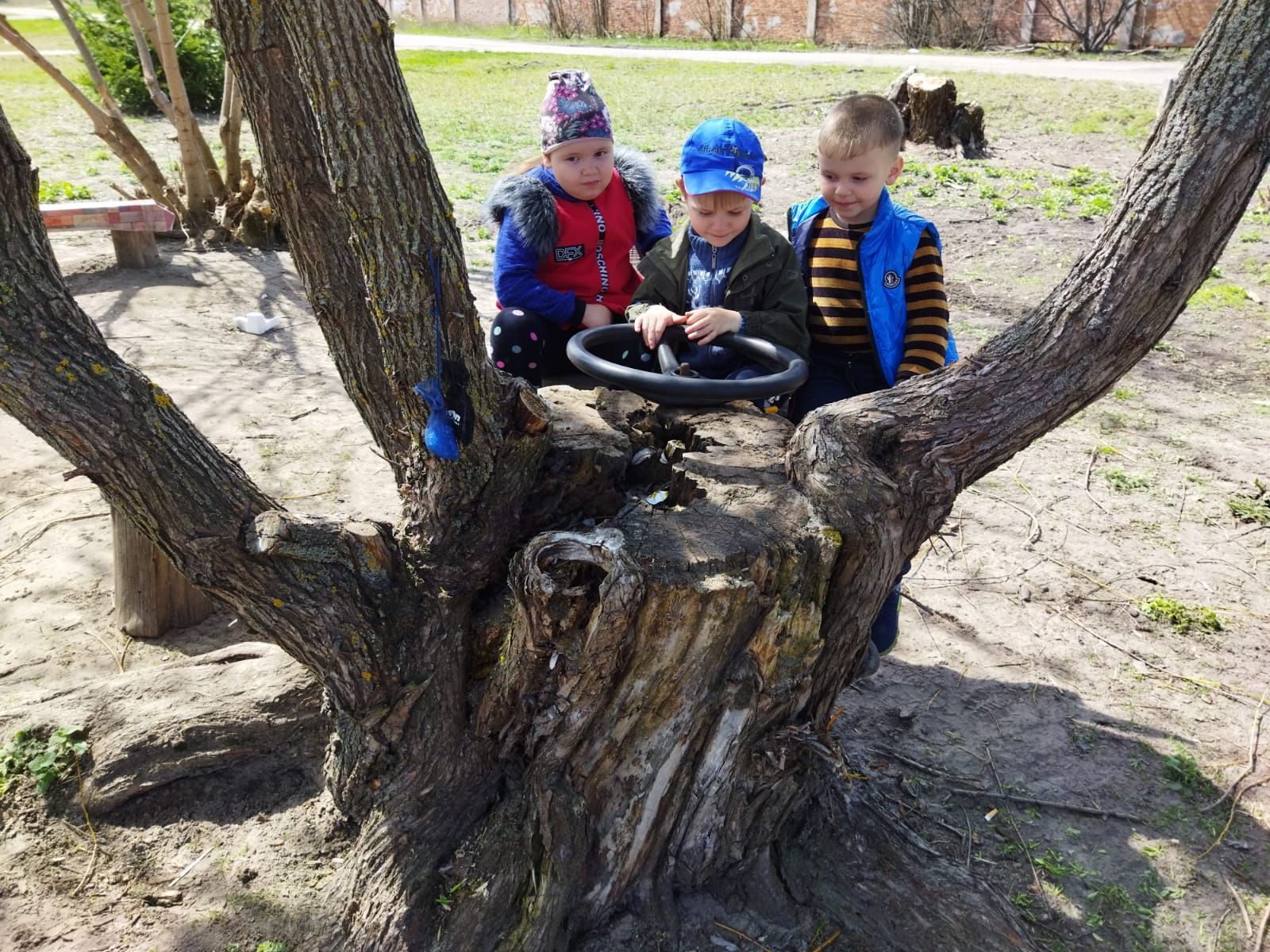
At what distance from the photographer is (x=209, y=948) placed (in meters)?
2.37

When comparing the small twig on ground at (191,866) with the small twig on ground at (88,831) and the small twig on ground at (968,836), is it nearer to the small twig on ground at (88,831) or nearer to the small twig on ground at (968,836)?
the small twig on ground at (88,831)

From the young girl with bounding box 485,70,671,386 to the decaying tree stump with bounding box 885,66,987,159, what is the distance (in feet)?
27.8

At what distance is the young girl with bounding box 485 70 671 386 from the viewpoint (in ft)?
10.3

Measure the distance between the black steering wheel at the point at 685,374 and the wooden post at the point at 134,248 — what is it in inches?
231

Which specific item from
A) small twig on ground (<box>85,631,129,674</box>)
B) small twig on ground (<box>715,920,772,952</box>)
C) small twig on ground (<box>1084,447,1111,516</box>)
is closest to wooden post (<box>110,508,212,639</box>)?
small twig on ground (<box>85,631,129,674</box>)

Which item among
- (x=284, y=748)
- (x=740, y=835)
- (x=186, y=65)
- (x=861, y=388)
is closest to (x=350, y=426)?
(x=284, y=748)

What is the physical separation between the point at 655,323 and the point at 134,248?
6060 millimetres

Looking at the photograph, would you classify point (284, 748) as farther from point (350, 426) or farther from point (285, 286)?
point (285, 286)

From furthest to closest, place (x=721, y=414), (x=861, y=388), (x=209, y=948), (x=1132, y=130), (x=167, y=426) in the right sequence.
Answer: (x=1132, y=130), (x=861, y=388), (x=721, y=414), (x=209, y=948), (x=167, y=426)

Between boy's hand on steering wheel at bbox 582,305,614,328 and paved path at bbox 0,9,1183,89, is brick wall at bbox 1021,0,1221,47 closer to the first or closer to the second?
paved path at bbox 0,9,1183,89

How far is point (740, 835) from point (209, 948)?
1.29 metres

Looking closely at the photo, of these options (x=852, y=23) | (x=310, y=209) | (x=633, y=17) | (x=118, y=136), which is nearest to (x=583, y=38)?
(x=633, y=17)

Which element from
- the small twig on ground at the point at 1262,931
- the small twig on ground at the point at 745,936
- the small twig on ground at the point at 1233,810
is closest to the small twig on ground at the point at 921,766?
the small twig on ground at the point at 1233,810

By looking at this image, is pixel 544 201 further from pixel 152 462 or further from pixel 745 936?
pixel 745 936
